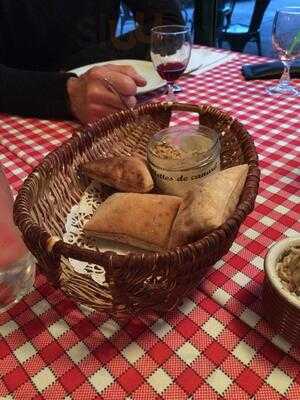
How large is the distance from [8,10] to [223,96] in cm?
73

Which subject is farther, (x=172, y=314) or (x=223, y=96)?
(x=223, y=96)

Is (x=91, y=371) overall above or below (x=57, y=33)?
below

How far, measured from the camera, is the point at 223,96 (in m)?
1.02

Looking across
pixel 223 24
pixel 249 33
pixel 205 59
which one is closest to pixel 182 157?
pixel 205 59

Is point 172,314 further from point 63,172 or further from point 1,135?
point 1,135

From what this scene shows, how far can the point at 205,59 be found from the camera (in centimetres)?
122

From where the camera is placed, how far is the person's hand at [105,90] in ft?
2.76

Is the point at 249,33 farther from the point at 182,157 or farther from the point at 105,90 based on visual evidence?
the point at 182,157

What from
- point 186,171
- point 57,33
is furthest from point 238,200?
point 57,33

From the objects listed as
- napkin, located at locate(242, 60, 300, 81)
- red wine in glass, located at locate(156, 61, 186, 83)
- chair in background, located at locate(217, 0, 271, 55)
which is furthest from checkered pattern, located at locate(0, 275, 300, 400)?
chair in background, located at locate(217, 0, 271, 55)

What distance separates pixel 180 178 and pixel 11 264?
230 millimetres

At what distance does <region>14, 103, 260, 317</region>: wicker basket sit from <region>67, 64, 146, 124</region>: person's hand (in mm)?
261

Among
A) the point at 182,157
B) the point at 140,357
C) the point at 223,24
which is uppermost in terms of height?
the point at 182,157

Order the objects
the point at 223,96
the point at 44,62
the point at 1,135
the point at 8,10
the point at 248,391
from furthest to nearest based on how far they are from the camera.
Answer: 1. the point at 44,62
2. the point at 8,10
3. the point at 223,96
4. the point at 1,135
5. the point at 248,391
